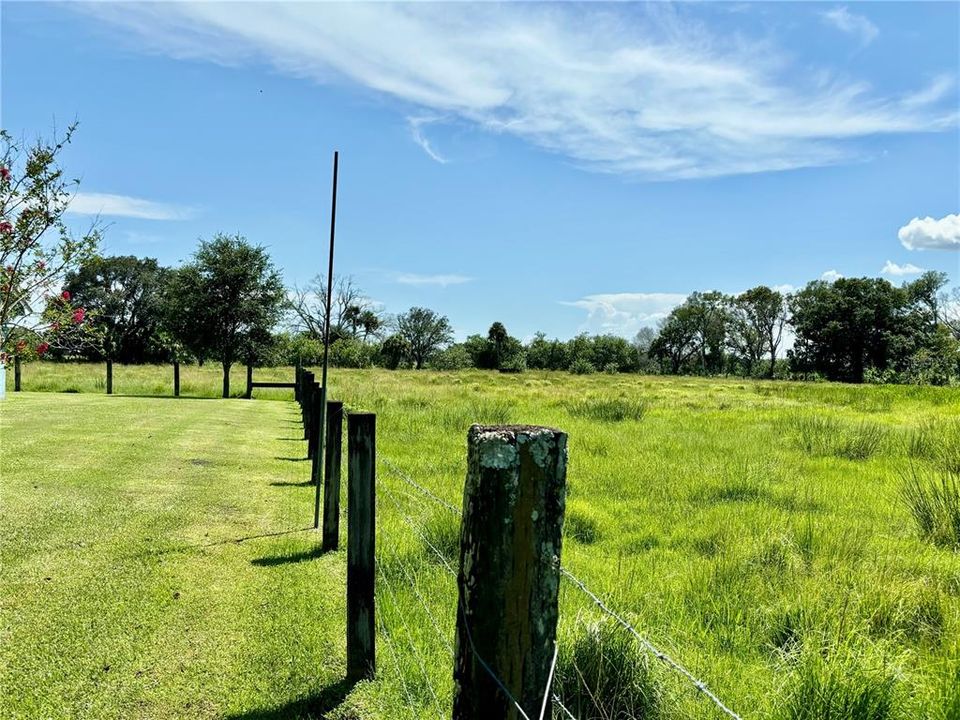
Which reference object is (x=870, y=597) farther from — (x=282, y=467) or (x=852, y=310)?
(x=852, y=310)

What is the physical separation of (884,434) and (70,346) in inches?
533

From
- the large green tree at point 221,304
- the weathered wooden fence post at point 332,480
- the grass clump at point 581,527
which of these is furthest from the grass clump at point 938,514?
the large green tree at point 221,304

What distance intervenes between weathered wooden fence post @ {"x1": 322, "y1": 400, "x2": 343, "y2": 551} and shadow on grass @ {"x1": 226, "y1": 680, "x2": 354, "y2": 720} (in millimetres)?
2185

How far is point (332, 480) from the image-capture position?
581cm

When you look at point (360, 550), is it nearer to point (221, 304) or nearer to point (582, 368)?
point (221, 304)

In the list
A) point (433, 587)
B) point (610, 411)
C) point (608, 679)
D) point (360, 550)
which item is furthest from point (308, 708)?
point (610, 411)

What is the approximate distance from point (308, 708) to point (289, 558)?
2.39 m

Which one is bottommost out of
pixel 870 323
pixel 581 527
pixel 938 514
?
pixel 581 527

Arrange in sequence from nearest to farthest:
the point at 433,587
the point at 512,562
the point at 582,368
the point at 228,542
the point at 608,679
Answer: the point at 512,562, the point at 608,679, the point at 433,587, the point at 228,542, the point at 582,368

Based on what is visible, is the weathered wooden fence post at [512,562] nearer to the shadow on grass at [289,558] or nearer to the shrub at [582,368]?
the shadow on grass at [289,558]

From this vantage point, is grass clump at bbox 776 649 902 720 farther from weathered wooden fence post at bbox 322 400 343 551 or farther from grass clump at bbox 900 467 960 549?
grass clump at bbox 900 467 960 549

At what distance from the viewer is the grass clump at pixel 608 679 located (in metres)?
3.09

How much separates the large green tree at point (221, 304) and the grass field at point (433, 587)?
68.9 feet

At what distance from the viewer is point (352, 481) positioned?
3.80 meters
